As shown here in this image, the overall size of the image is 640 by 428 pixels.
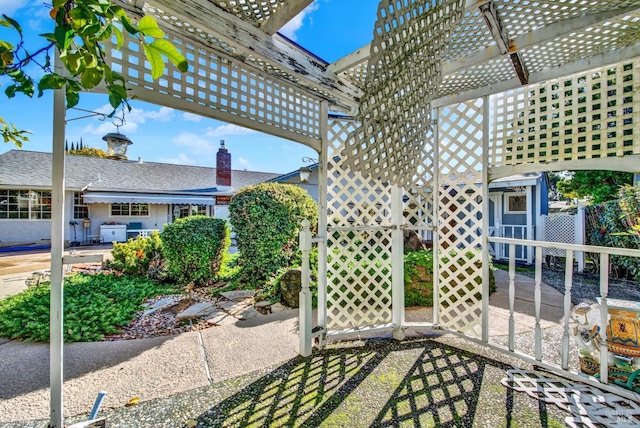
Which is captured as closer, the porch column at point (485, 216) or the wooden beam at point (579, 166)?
the wooden beam at point (579, 166)

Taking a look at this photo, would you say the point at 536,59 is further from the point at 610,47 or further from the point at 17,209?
the point at 17,209

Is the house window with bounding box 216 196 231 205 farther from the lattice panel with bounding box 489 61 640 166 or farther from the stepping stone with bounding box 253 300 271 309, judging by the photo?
the lattice panel with bounding box 489 61 640 166

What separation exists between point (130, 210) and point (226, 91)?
13944 millimetres

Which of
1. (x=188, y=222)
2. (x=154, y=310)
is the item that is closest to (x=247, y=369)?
(x=154, y=310)

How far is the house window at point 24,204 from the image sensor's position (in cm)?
1145

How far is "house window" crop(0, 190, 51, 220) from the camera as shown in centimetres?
1145

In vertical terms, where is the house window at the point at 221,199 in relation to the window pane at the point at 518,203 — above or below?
above

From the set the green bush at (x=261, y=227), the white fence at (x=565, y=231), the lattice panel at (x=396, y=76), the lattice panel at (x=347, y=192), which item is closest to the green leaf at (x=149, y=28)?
the lattice panel at (x=396, y=76)

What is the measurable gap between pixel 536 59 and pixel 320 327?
344 centimetres

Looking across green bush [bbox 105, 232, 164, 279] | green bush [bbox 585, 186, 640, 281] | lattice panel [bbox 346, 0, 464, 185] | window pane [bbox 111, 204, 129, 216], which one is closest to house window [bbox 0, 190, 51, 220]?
window pane [bbox 111, 204, 129, 216]

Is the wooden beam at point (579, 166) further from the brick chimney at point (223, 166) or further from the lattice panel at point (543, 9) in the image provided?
the brick chimney at point (223, 166)

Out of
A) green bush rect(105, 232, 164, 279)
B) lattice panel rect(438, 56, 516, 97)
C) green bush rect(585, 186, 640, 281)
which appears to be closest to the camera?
lattice panel rect(438, 56, 516, 97)

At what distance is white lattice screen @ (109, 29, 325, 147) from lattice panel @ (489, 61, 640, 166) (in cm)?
204

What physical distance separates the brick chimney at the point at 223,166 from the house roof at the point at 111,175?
437mm
